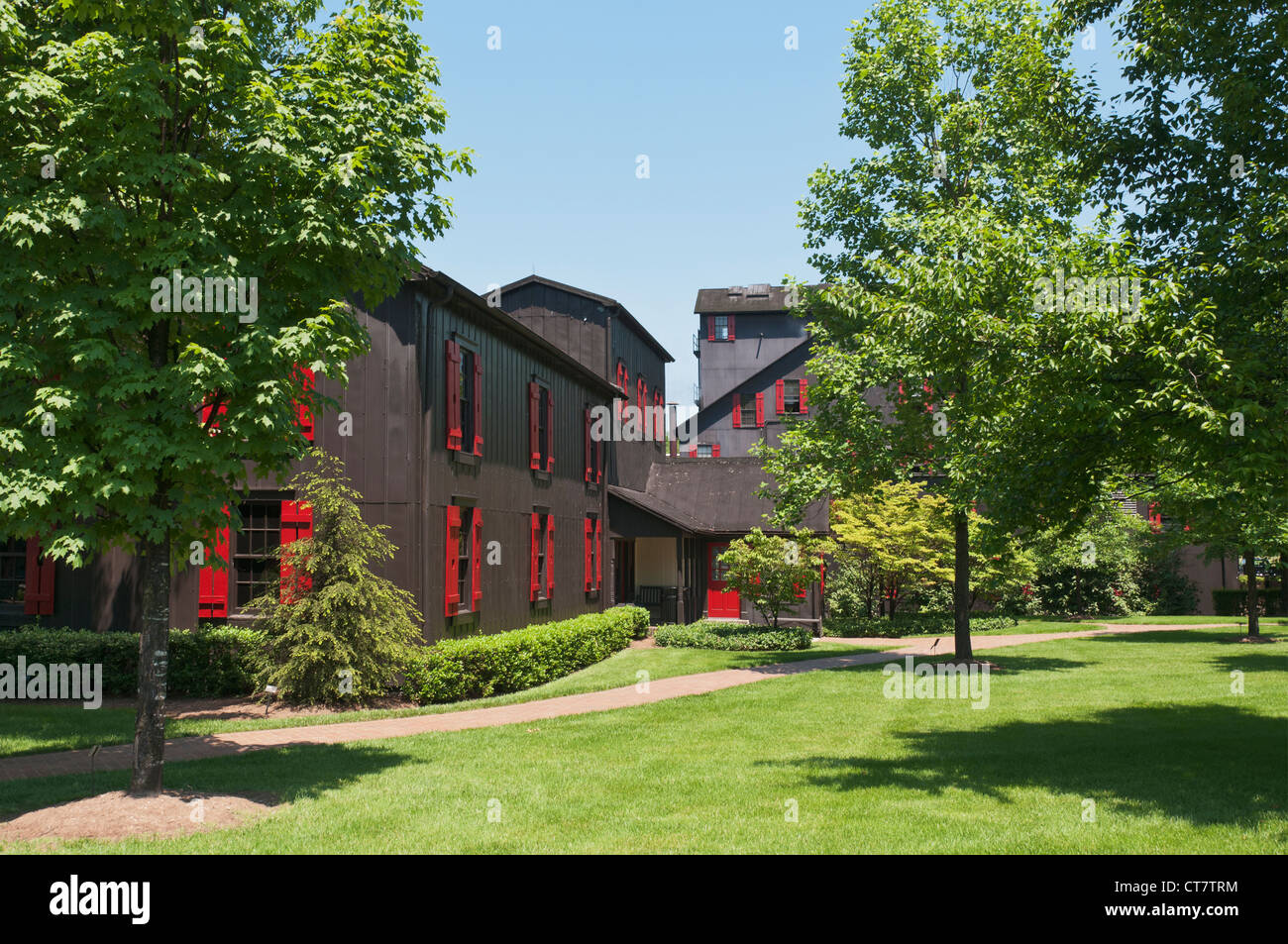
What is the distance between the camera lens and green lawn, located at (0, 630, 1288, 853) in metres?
7.43

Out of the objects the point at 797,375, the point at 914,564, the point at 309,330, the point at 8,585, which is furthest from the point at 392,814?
the point at 797,375

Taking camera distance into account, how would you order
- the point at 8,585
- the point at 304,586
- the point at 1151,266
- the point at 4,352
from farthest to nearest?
the point at 8,585 → the point at 304,586 → the point at 1151,266 → the point at 4,352

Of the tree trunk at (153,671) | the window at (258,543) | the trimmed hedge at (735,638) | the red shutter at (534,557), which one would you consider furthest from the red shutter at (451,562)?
the trimmed hedge at (735,638)

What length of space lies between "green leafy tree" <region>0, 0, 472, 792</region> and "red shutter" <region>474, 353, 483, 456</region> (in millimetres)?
8233

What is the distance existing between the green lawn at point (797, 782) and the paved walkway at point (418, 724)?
23.8 inches

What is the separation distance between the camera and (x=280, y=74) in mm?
9031

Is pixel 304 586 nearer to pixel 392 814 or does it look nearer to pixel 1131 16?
pixel 392 814

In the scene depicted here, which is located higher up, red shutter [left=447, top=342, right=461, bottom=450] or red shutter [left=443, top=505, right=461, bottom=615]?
red shutter [left=447, top=342, right=461, bottom=450]

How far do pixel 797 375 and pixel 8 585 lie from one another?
29214mm

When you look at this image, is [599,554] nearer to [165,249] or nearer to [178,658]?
[178,658]

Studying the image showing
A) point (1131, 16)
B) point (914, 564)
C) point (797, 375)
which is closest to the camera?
point (1131, 16)

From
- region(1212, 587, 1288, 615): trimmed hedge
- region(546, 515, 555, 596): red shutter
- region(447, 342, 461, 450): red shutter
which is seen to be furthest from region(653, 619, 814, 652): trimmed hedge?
region(1212, 587, 1288, 615): trimmed hedge

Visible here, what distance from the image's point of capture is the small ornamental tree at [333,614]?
14.1 metres

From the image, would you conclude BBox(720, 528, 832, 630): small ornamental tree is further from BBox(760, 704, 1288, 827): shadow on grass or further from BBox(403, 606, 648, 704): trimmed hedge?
BBox(760, 704, 1288, 827): shadow on grass
